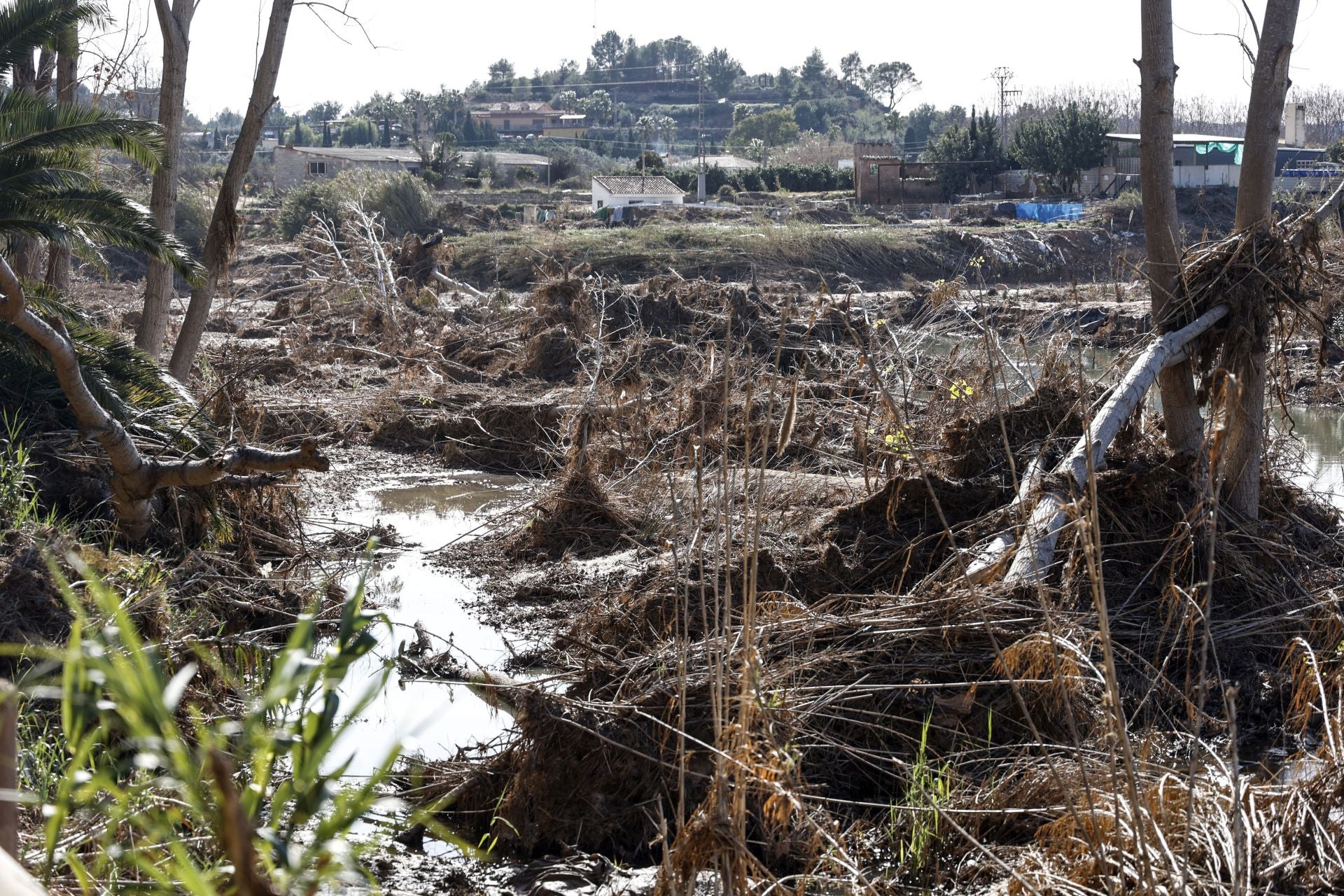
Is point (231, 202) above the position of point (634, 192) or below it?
below

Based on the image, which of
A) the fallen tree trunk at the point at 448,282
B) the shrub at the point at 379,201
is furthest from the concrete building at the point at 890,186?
the fallen tree trunk at the point at 448,282

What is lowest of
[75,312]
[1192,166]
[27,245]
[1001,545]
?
[1001,545]

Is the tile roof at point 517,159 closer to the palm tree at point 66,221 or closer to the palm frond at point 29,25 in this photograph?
the palm frond at point 29,25

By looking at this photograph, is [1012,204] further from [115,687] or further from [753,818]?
[115,687]

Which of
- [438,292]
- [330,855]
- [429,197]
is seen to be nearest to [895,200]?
[429,197]

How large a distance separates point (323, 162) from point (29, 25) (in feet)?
190

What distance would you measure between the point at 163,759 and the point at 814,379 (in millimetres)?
14184

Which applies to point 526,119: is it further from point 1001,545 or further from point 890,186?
point 1001,545

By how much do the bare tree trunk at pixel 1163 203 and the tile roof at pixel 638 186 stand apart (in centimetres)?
4213

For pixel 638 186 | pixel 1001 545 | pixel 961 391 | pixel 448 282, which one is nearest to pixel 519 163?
pixel 638 186

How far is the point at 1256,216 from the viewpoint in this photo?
6820 mm

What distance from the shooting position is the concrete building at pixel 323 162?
62.5m

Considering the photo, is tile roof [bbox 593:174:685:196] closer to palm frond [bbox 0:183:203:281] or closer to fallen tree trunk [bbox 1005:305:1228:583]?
palm frond [bbox 0:183:203:281]

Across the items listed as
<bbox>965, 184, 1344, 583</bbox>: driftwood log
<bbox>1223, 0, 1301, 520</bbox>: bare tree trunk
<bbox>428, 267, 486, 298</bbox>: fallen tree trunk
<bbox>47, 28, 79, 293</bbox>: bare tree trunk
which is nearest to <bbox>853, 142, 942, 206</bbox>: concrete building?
<bbox>428, 267, 486, 298</bbox>: fallen tree trunk
